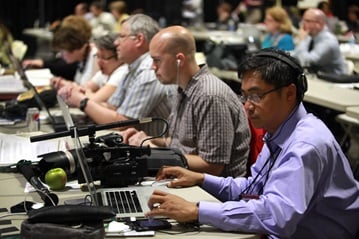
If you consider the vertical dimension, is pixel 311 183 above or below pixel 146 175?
above

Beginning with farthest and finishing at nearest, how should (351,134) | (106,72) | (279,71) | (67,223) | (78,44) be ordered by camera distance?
1. (78,44)
2. (351,134)
3. (106,72)
4. (279,71)
5. (67,223)

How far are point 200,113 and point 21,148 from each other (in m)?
0.79

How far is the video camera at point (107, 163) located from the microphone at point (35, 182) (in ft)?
0.15

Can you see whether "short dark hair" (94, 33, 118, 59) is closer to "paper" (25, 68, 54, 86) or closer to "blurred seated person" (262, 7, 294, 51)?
"paper" (25, 68, 54, 86)

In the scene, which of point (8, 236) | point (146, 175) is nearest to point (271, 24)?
point (146, 175)

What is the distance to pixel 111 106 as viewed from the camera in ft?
12.2

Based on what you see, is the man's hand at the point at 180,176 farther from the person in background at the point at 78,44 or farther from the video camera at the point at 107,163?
the person in background at the point at 78,44

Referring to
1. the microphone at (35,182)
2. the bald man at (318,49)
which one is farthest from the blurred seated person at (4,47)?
the microphone at (35,182)

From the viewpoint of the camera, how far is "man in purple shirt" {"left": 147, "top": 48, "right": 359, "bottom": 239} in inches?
68.4

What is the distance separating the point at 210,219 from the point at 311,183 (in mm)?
307

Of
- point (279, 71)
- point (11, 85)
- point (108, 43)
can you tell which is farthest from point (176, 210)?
point (11, 85)

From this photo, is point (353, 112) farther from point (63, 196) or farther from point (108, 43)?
point (63, 196)

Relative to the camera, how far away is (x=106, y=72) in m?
4.23

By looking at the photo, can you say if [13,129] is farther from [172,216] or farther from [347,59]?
[347,59]
